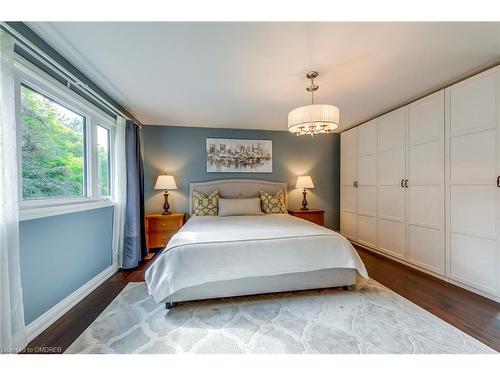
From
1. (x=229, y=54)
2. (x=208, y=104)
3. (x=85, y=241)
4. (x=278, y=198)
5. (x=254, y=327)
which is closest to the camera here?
(x=254, y=327)

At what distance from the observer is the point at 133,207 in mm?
2895

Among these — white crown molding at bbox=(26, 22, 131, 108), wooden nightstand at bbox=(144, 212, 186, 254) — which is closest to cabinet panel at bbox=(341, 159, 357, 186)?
wooden nightstand at bbox=(144, 212, 186, 254)

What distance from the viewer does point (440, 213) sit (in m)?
2.38

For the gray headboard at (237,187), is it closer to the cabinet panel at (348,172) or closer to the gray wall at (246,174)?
the gray wall at (246,174)

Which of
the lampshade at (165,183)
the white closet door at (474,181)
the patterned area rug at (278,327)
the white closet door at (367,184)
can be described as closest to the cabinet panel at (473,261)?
the white closet door at (474,181)

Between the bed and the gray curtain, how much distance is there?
1.19 meters

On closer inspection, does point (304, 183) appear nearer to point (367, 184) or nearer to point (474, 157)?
point (367, 184)

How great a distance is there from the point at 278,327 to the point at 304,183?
8.85 feet

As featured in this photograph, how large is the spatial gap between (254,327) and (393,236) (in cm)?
254

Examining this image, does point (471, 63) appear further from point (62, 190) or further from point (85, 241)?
point (85, 241)

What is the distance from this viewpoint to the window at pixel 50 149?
1.57m

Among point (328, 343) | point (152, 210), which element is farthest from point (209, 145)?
point (328, 343)

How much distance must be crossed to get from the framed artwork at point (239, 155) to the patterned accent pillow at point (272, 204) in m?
0.61

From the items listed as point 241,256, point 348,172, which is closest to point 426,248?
point 348,172
